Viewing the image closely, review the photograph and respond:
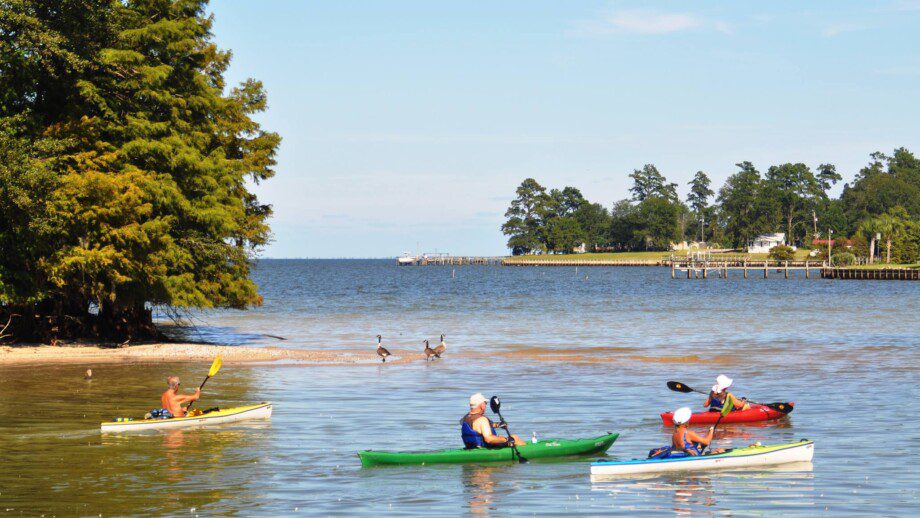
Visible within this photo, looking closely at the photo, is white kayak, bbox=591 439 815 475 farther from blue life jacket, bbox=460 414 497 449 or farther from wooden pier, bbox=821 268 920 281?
wooden pier, bbox=821 268 920 281

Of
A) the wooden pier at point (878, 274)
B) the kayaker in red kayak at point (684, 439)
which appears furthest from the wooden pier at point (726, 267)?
the kayaker in red kayak at point (684, 439)

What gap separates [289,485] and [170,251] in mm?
23339

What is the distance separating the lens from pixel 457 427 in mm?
25953

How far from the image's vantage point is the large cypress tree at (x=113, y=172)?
37.3 meters

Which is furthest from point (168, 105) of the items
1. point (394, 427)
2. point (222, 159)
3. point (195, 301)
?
point (394, 427)

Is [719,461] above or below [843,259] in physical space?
below

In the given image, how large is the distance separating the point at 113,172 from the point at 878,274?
5303 inches

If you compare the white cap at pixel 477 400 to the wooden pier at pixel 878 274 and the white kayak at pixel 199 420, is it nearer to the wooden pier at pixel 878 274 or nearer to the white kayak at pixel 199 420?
the white kayak at pixel 199 420

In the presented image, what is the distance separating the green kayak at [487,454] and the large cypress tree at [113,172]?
19.8m

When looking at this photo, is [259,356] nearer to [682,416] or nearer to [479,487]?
[479,487]

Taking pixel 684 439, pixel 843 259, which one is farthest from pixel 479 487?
pixel 843 259

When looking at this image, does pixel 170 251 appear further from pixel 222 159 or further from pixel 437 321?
pixel 437 321

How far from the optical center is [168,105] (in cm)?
4306

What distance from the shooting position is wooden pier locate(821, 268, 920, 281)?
149962 mm
